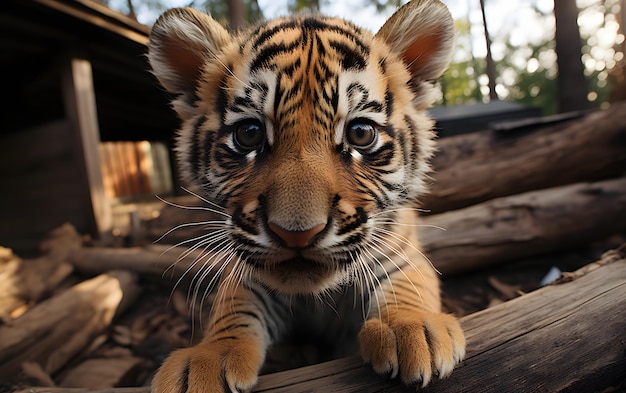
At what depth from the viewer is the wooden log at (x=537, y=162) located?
3.44 m

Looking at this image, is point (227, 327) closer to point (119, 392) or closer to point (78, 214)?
point (119, 392)

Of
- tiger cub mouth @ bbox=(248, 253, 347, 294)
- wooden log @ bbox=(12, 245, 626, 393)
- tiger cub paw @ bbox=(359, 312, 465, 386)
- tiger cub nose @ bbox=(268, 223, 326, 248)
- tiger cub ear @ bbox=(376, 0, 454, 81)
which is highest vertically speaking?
tiger cub ear @ bbox=(376, 0, 454, 81)

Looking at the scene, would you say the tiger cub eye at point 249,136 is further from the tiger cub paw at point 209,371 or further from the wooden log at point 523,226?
the wooden log at point 523,226

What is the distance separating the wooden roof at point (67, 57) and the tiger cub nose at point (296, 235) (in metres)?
1.71

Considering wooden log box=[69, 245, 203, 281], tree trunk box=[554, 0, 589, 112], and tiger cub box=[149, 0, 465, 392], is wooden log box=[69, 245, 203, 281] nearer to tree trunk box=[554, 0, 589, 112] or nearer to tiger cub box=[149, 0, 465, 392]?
tiger cub box=[149, 0, 465, 392]

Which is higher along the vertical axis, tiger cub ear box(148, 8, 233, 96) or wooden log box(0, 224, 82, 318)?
tiger cub ear box(148, 8, 233, 96)

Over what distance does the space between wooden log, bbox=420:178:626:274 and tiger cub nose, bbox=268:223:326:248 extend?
6.01 feet

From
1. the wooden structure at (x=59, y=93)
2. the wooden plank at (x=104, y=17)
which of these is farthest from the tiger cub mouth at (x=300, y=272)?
the wooden plank at (x=104, y=17)

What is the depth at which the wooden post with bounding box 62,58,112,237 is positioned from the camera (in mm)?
3875

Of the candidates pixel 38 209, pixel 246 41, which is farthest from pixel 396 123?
pixel 38 209

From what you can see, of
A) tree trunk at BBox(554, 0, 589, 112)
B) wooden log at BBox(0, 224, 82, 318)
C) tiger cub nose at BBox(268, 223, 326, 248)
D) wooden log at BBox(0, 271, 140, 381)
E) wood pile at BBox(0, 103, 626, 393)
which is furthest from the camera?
tree trunk at BBox(554, 0, 589, 112)

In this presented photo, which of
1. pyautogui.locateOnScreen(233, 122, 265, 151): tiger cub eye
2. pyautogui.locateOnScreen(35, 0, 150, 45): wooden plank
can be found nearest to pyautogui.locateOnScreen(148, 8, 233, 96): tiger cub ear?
pyautogui.locateOnScreen(233, 122, 265, 151): tiger cub eye

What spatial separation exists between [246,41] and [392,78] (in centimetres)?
65

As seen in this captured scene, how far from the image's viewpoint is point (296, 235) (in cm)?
109
